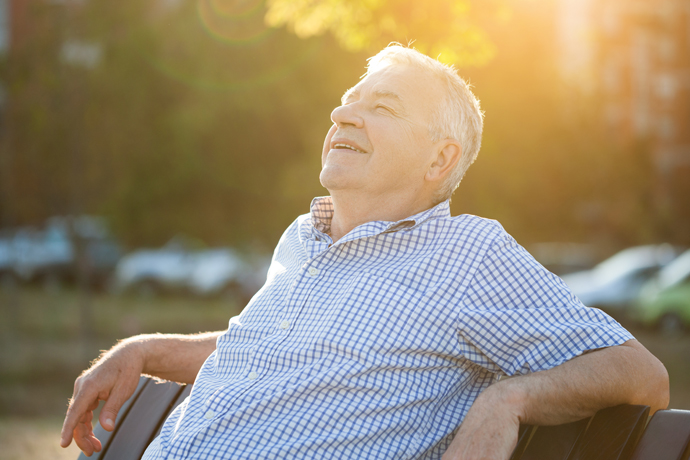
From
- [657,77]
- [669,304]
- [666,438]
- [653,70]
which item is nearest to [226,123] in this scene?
[669,304]

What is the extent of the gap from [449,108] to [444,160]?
0.17 meters

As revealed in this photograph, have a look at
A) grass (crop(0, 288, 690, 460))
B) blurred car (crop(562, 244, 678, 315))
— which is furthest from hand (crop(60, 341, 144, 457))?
blurred car (crop(562, 244, 678, 315))

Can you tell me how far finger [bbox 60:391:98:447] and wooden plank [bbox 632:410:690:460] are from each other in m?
1.58

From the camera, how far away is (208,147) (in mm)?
13664

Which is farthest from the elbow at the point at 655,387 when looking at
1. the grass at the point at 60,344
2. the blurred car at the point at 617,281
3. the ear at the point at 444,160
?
the blurred car at the point at 617,281

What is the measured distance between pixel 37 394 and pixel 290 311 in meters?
7.12

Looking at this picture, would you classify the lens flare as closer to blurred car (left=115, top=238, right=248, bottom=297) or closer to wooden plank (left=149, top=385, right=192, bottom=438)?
blurred car (left=115, top=238, right=248, bottom=297)

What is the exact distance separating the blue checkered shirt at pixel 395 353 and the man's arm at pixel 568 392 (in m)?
0.05

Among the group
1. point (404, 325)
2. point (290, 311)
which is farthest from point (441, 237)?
point (290, 311)

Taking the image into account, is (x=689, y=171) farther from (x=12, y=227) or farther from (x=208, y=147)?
(x=12, y=227)

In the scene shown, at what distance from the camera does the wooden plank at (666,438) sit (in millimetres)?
1663

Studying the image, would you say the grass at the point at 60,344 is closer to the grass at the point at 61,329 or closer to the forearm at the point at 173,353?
the grass at the point at 61,329

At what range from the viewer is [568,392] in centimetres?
178

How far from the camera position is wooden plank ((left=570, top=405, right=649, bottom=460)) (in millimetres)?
1741
